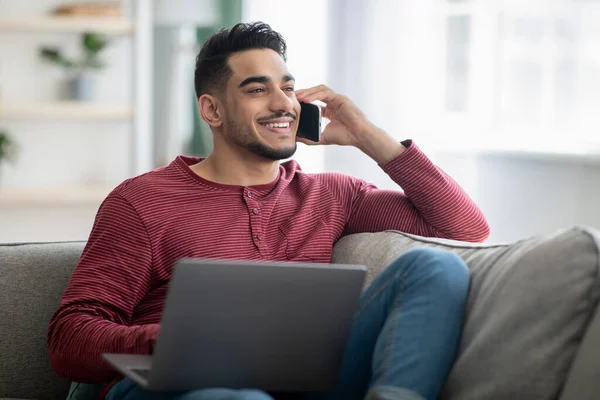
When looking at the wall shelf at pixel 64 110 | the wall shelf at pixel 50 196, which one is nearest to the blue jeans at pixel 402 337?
the wall shelf at pixel 50 196

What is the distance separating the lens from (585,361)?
129 cm

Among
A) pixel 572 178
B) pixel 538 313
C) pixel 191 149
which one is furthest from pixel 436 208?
pixel 191 149

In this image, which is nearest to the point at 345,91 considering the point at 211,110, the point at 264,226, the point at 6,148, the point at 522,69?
the point at 522,69

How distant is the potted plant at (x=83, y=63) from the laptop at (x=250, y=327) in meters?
3.61

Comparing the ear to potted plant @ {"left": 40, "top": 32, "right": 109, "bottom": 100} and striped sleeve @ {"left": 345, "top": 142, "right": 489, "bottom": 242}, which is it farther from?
potted plant @ {"left": 40, "top": 32, "right": 109, "bottom": 100}

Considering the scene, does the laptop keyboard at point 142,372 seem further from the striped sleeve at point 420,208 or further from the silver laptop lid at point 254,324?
the striped sleeve at point 420,208

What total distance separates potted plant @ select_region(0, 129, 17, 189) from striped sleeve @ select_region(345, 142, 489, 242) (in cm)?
314

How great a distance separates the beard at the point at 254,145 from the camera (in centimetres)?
206

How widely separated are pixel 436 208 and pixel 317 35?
209 centimetres

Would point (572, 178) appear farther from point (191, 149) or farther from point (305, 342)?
point (191, 149)

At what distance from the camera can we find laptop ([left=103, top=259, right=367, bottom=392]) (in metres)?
1.32

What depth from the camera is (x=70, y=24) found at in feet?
15.5

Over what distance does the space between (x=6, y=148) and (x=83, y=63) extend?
1.99ft

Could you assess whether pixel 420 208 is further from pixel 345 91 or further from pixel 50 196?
pixel 50 196
